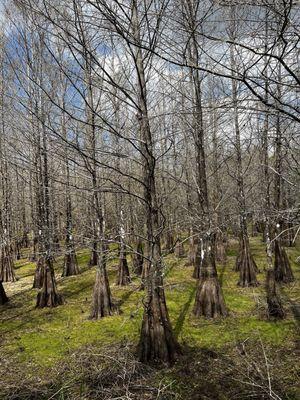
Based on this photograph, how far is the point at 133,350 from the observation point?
6422 mm

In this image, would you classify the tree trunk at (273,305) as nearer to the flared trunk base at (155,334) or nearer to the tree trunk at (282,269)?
the flared trunk base at (155,334)

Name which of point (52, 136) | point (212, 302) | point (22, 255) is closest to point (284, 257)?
point (212, 302)

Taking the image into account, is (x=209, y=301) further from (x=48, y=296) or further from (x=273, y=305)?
(x=48, y=296)

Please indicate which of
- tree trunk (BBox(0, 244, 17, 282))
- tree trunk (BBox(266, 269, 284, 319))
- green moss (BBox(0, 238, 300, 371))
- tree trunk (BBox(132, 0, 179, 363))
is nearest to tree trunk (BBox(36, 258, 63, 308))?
green moss (BBox(0, 238, 300, 371))

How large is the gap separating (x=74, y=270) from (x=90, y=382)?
36.1ft

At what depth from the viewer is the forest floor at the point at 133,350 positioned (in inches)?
194

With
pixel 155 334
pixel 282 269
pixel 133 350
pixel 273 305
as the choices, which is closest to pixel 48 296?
pixel 133 350

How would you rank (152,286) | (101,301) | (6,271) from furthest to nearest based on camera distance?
(6,271) < (101,301) < (152,286)

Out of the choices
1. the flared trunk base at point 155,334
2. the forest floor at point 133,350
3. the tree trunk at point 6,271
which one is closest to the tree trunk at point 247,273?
the forest floor at point 133,350

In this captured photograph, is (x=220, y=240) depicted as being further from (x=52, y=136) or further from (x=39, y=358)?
(x=52, y=136)

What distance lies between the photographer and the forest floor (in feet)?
16.1

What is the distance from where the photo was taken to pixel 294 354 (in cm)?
612

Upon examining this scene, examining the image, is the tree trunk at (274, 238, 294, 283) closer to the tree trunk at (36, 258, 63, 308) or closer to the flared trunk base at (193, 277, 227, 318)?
the flared trunk base at (193, 277, 227, 318)

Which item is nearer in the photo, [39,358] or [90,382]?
[90,382]
